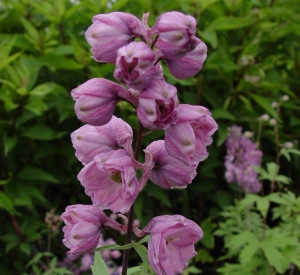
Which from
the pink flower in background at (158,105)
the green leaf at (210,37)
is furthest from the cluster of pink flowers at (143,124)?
the green leaf at (210,37)

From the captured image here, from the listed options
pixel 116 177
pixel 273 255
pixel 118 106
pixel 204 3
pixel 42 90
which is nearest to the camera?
pixel 116 177

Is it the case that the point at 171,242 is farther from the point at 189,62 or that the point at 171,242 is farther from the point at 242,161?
the point at 242,161

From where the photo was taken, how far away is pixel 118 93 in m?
1.31

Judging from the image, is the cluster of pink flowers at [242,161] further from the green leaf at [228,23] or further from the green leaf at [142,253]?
the green leaf at [142,253]

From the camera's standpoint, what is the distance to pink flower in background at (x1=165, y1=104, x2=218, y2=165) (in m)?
1.23

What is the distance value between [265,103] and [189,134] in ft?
8.61

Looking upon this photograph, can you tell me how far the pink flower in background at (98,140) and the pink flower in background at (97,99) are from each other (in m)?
0.09

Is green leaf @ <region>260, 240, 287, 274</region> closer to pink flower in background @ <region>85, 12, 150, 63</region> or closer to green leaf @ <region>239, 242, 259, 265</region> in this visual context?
green leaf @ <region>239, 242, 259, 265</region>

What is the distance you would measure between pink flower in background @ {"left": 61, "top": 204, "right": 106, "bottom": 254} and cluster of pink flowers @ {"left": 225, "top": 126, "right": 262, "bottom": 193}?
6.99 ft

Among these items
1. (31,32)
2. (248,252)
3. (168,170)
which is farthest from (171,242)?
(31,32)

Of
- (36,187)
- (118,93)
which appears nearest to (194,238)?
(118,93)

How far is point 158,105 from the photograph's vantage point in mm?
1194

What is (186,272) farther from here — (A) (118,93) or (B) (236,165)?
(A) (118,93)

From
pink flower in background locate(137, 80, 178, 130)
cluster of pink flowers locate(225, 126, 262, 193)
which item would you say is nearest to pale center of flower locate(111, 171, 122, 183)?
pink flower in background locate(137, 80, 178, 130)
